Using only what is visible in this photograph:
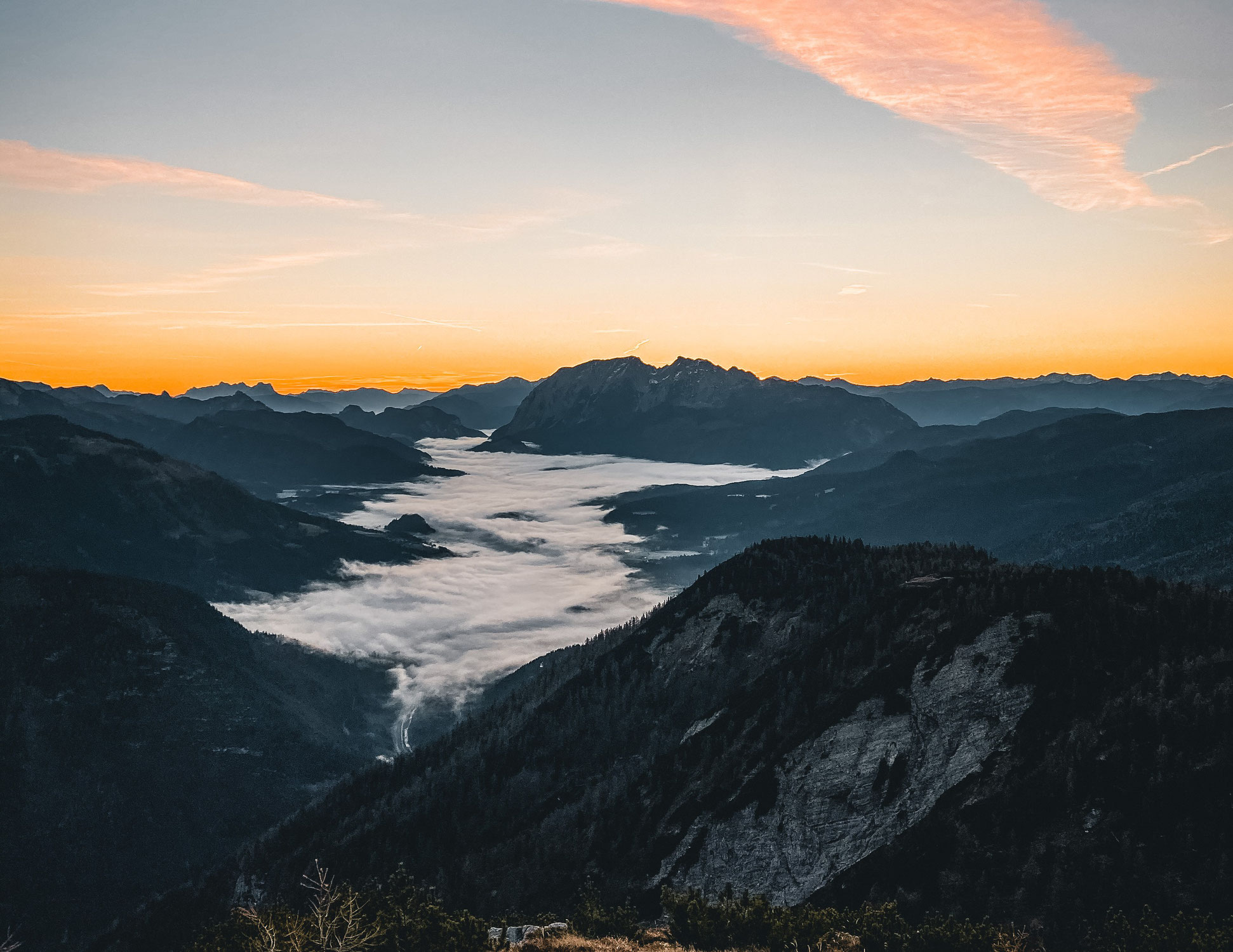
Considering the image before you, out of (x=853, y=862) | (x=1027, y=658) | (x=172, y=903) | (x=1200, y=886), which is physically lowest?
(x=172, y=903)

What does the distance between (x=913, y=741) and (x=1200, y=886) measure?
3686 centimetres

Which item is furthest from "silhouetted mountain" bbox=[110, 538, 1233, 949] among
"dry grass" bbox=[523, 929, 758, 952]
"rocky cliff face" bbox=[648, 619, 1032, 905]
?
A: "dry grass" bbox=[523, 929, 758, 952]

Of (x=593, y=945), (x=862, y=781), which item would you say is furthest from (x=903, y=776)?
(x=593, y=945)

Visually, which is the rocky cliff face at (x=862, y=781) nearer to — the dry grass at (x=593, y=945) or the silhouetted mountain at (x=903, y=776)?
the silhouetted mountain at (x=903, y=776)

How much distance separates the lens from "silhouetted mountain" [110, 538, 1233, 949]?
82.4 meters

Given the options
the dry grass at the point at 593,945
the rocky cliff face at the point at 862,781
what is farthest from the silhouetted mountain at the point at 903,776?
the dry grass at the point at 593,945

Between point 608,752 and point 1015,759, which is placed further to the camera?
point 608,752

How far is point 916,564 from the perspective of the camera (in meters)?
182

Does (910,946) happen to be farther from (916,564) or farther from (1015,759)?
(916,564)

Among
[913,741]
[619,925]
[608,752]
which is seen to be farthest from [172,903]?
[913,741]

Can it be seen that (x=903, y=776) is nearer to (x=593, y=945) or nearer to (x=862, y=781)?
(x=862, y=781)

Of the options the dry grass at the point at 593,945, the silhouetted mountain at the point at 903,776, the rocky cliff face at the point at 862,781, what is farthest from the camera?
the rocky cliff face at the point at 862,781

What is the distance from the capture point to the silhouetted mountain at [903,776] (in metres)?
82.4

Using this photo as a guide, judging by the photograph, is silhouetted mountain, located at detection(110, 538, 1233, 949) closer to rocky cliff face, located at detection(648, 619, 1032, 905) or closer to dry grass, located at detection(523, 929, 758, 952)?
Result: rocky cliff face, located at detection(648, 619, 1032, 905)
